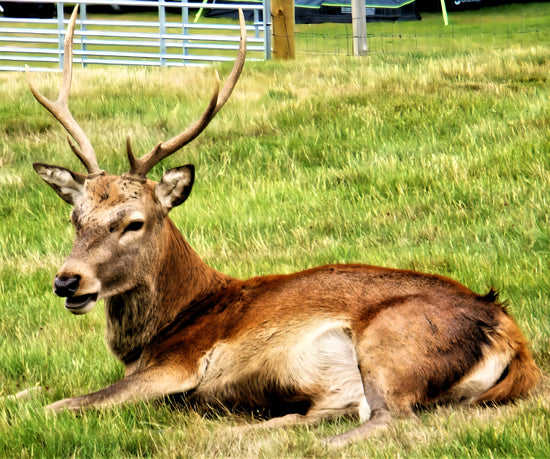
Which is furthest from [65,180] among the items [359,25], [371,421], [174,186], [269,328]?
[359,25]

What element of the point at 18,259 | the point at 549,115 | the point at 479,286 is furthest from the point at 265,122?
the point at 479,286

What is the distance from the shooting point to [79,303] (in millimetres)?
4117

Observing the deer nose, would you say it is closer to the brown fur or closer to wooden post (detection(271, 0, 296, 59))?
the brown fur

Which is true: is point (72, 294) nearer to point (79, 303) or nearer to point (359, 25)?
point (79, 303)

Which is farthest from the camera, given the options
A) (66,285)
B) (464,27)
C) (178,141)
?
(464,27)

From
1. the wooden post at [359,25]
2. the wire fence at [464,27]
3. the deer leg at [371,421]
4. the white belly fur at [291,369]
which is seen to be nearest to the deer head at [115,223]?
the white belly fur at [291,369]

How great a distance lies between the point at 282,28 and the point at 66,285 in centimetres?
927

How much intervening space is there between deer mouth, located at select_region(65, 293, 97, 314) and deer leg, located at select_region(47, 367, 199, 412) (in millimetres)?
381

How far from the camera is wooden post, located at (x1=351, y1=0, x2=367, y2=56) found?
12312mm

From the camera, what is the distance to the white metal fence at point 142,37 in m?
17.9

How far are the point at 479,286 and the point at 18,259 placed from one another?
11.4ft

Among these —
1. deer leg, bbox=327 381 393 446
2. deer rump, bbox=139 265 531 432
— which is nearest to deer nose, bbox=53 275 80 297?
deer rump, bbox=139 265 531 432

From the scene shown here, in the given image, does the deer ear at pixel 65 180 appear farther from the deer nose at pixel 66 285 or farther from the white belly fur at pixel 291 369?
the white belly fur at pixel 291 369

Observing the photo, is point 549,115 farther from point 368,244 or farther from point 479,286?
point 479,286
